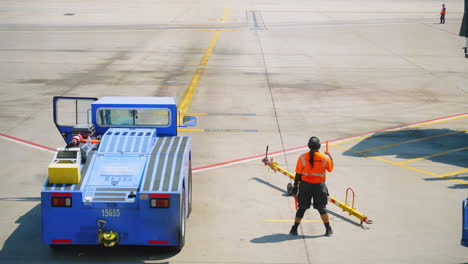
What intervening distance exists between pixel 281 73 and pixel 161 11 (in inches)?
1341

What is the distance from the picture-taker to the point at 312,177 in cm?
1079

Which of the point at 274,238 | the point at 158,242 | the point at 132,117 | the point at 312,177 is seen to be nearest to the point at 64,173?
the point at 158,242

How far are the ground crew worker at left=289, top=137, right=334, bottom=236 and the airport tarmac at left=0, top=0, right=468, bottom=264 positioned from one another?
2.21 feet

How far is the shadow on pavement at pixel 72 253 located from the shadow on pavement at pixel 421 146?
817 centimetres

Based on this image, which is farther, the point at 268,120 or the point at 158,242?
the point at 268,120

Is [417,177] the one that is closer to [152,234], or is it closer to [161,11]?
[152,234]

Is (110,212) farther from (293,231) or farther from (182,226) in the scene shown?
(293,231)

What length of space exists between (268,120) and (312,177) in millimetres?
10050

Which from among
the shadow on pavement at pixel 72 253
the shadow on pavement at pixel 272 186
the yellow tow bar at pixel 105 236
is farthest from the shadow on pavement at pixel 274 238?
the yellow tow bar at pixel 105 236

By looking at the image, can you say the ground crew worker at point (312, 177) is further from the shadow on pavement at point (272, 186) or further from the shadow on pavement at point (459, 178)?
the shadow on pavement at point (459, 178)

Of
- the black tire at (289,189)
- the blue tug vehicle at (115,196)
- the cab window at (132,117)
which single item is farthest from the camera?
the black tire at (289,189)

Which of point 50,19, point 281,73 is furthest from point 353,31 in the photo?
point 50,19

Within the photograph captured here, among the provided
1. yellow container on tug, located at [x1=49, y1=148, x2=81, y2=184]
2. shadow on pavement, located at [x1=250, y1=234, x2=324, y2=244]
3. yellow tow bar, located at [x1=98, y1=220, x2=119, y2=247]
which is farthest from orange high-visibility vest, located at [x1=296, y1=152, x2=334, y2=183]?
yellow container on tug, located at [x1=49, y1=148, x2=81, y2=184]

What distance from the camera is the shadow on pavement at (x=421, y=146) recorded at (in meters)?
16.8
